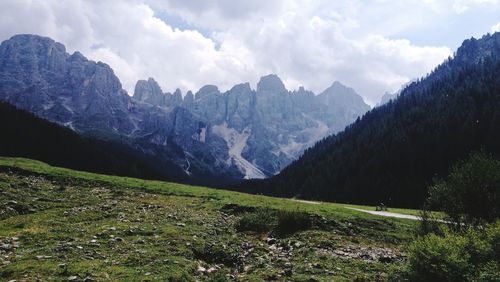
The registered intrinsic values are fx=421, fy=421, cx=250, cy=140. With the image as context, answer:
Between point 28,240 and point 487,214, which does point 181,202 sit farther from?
point 487,214

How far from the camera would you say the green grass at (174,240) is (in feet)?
58.5

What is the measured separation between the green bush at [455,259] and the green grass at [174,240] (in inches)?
127

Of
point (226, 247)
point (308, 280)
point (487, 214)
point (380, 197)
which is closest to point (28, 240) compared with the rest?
point (226, 247)

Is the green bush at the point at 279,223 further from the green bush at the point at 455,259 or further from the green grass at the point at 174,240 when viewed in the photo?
the green bush at the point at 455,259

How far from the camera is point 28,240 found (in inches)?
820

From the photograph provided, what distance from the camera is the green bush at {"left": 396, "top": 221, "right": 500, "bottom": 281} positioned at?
1581 centimetres

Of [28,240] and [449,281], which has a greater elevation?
[449,281]

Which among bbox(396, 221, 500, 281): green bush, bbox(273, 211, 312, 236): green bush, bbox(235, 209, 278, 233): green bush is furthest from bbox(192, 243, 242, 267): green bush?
bbox(273, 211, 312, 236): green bush

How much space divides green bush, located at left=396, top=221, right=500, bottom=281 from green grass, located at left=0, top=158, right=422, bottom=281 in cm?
323

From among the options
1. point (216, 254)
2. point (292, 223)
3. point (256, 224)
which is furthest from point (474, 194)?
point (216, 254)

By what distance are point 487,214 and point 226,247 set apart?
57.9ft

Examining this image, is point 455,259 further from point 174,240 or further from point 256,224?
point 256,224

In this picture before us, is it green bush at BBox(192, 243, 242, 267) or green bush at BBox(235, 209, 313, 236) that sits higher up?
green bush at BBox(235, 209, 313, 236)

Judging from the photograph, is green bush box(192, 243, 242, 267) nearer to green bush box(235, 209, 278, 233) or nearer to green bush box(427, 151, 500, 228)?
green bush box(235, 209, 278, 233)
